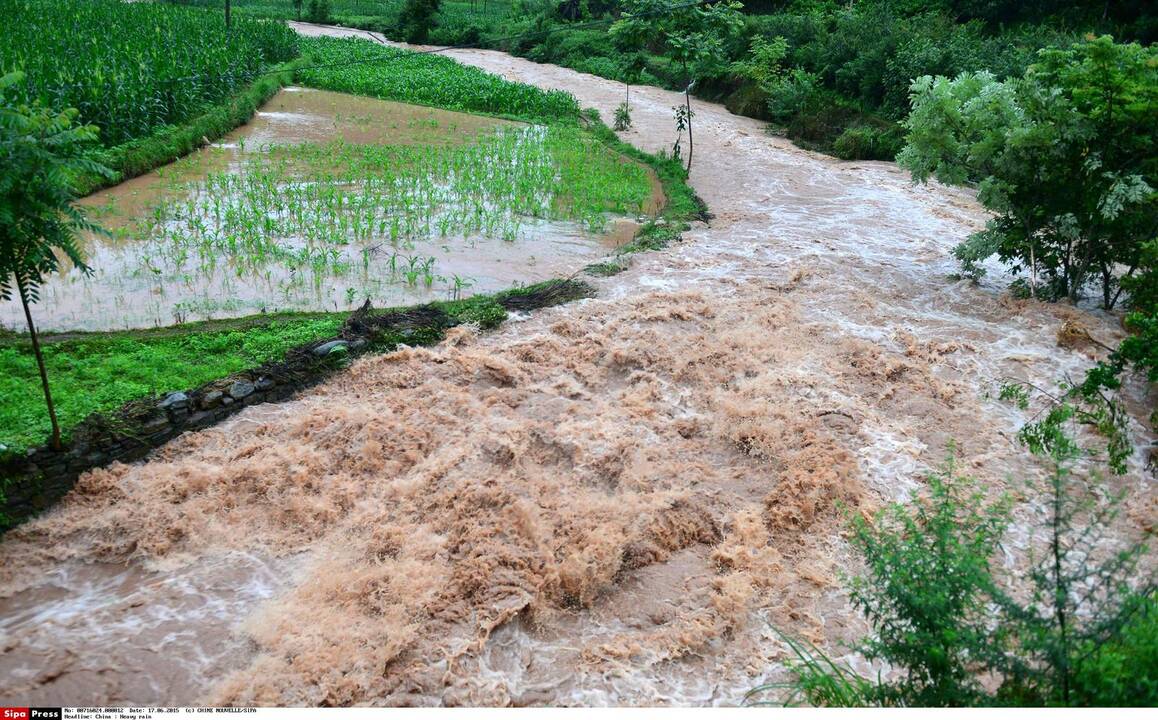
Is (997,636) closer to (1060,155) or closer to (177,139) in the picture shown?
(1060,155)

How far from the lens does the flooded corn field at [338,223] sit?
8.84 meters

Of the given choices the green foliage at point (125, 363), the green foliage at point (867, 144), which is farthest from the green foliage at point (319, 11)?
the green foliage at point (125, 363)

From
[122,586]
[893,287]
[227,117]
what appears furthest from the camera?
[227,117]

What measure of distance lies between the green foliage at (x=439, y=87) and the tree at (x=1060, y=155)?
39.5ft

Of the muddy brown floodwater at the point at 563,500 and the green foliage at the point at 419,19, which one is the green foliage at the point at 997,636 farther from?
the green foliage at the point at 419,19

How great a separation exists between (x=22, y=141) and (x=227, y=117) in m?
12.9

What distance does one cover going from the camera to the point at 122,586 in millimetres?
5148

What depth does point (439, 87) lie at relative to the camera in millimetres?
22688

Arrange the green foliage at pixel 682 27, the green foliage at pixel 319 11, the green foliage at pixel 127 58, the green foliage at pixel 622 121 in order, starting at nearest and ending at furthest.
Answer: the green foliage at pixel 127 58, the green foliage at pixel 682 27, the green foliage at pixel 622 121, the green foliage at pixel 319 11

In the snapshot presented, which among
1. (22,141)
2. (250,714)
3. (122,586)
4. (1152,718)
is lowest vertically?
(122,586)

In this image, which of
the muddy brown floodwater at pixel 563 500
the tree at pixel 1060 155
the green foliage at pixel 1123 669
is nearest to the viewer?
the green foliage at pixel 1123 669

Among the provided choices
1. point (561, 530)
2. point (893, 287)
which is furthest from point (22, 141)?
point (893, 287)

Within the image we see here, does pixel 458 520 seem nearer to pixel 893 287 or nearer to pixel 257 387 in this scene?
pixel 257 387

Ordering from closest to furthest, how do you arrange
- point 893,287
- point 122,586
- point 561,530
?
point 122,586
point 561,530
point 893,287
